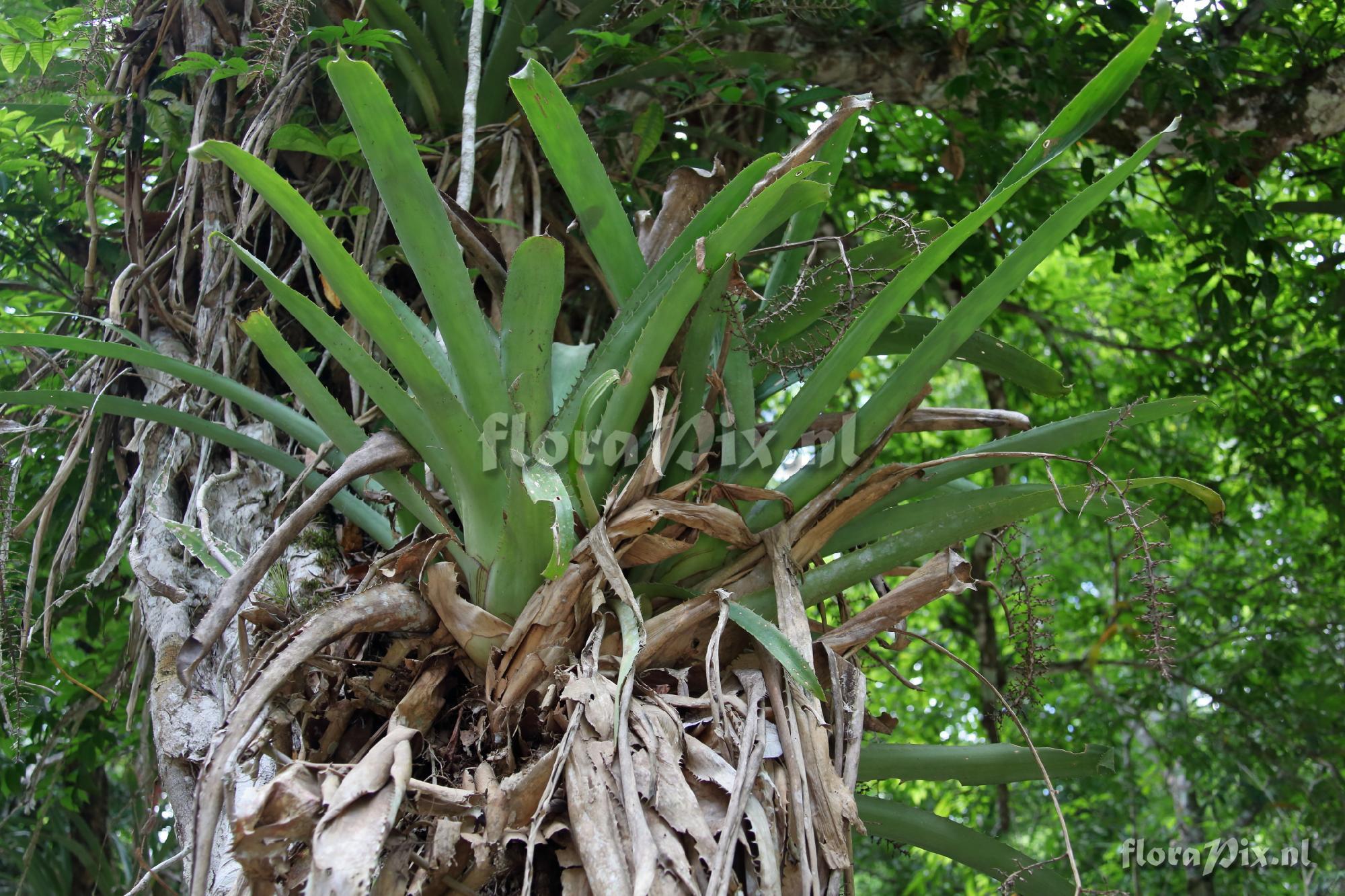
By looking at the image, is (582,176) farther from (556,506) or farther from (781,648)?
(781,648)

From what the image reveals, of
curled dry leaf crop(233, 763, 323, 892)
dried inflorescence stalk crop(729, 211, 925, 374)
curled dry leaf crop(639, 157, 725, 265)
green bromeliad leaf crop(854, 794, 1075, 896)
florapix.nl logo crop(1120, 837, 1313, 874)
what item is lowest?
curled dry leaf crop(233, 763, 323, 892)

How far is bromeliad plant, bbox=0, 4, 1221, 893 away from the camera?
795 mm

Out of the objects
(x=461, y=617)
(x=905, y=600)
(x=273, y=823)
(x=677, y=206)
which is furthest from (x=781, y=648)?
(x=677, y=206)

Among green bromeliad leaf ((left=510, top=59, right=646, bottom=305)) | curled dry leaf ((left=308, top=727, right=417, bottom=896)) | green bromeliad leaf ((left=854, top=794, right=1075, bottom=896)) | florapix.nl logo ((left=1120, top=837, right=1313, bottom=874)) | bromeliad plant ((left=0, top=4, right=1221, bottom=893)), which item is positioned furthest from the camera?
florapix.nl logo ((left=1120, top=837, right=1313, bottom=874))

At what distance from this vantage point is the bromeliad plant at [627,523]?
0.79m

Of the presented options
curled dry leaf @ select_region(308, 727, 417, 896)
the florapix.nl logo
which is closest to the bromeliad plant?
curled dry leaf @ select_region(308, 727, 417, 896)

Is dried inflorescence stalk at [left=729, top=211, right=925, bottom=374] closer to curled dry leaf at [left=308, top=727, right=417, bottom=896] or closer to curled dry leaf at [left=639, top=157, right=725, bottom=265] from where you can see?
curled dry leaf at [left=639, top=157, right=725, bottom=265]

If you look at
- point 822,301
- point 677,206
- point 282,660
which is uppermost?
point 677,206

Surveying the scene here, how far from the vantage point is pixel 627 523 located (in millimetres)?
917

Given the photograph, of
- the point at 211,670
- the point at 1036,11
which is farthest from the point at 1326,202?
the point at 211,670

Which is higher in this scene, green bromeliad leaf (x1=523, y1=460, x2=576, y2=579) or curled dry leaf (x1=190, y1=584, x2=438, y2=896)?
green bromeliad leaf (x1=523, y1=460, x2=576, y2=579)

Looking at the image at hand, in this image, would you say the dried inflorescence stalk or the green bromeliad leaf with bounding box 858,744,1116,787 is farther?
the green bromeliad leaf with bounding box 858,744,1116,787

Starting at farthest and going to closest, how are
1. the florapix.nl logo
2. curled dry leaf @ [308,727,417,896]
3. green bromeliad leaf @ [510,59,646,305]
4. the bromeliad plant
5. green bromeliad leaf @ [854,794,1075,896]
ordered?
the florapix.nl logo < green bromeliad leaf @ [854,794,1075,896] < green bromeliad leaf @ [510,59,646,305] < the bromeliad plant < curled dry leaf @ [308,727,417,896]

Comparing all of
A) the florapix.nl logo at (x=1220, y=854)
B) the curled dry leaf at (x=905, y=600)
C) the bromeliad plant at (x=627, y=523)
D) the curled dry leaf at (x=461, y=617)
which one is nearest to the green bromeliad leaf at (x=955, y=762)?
the bromeliad plant at (x=627, y=523)
